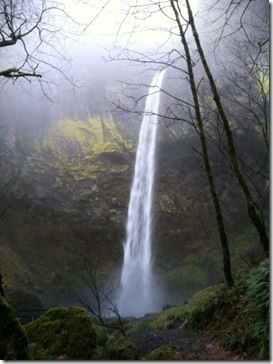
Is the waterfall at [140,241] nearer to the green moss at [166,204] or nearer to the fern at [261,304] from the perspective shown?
the green moss at [166,204]

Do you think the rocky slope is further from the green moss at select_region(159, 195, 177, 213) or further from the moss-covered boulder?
the moss-covered boulder

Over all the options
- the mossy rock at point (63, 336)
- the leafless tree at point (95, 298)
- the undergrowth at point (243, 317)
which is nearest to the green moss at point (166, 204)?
the leafless tree at point (95, 298)

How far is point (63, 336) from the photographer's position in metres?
4.94

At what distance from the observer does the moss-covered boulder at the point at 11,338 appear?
11.1 ft

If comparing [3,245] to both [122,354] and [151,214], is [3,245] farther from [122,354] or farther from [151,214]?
[122,354]

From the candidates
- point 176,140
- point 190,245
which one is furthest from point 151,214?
point 176,140

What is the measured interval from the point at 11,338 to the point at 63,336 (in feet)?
5.45

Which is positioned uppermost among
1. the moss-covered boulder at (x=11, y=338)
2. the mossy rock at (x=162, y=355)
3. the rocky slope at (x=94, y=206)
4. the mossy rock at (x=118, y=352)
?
the rocky slope at (x=94, y=206)

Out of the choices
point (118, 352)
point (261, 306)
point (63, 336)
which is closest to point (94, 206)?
point (63, 336)

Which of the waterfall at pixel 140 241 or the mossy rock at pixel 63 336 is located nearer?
the mossy rock at pixel 63 336

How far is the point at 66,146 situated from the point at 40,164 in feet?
6.27

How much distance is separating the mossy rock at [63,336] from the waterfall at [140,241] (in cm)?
1065

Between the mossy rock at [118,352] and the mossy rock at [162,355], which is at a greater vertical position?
the mossy rock at [162,355]

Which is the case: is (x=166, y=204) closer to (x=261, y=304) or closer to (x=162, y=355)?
(x=162, y=355)
